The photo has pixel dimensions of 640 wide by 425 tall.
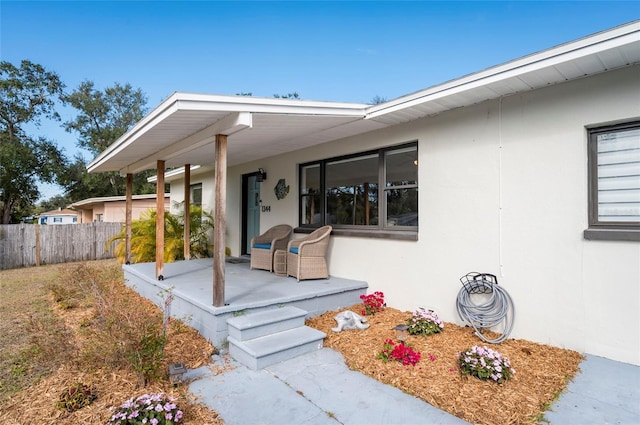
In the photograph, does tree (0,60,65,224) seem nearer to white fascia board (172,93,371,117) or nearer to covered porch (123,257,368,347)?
covered porch (123,257,368,347)

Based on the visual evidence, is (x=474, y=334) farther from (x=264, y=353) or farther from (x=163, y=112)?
(x=163, y=112)

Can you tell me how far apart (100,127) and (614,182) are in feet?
93.5

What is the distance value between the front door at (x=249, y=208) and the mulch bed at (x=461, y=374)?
4671mm

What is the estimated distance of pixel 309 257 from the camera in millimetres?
5281

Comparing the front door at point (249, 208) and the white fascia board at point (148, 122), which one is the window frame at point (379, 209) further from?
the white fascia board at point (148, 122)

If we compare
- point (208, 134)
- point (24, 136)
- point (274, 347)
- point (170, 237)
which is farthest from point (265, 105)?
point (24, 136)

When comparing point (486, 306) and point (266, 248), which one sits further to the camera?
point (266, 248)

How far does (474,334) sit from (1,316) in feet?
21.7

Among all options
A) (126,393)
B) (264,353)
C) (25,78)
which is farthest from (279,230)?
(25,78)

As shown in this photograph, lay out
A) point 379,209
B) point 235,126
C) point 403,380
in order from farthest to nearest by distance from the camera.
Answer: point 379,209 → point 235,126 → point 403,380

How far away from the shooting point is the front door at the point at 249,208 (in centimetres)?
834

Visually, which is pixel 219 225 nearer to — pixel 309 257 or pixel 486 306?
pixel 309 257

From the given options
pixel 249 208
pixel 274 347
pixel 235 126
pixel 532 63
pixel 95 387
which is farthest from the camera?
pixel 249 208

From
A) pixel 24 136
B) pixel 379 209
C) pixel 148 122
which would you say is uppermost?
pixel 24 136
